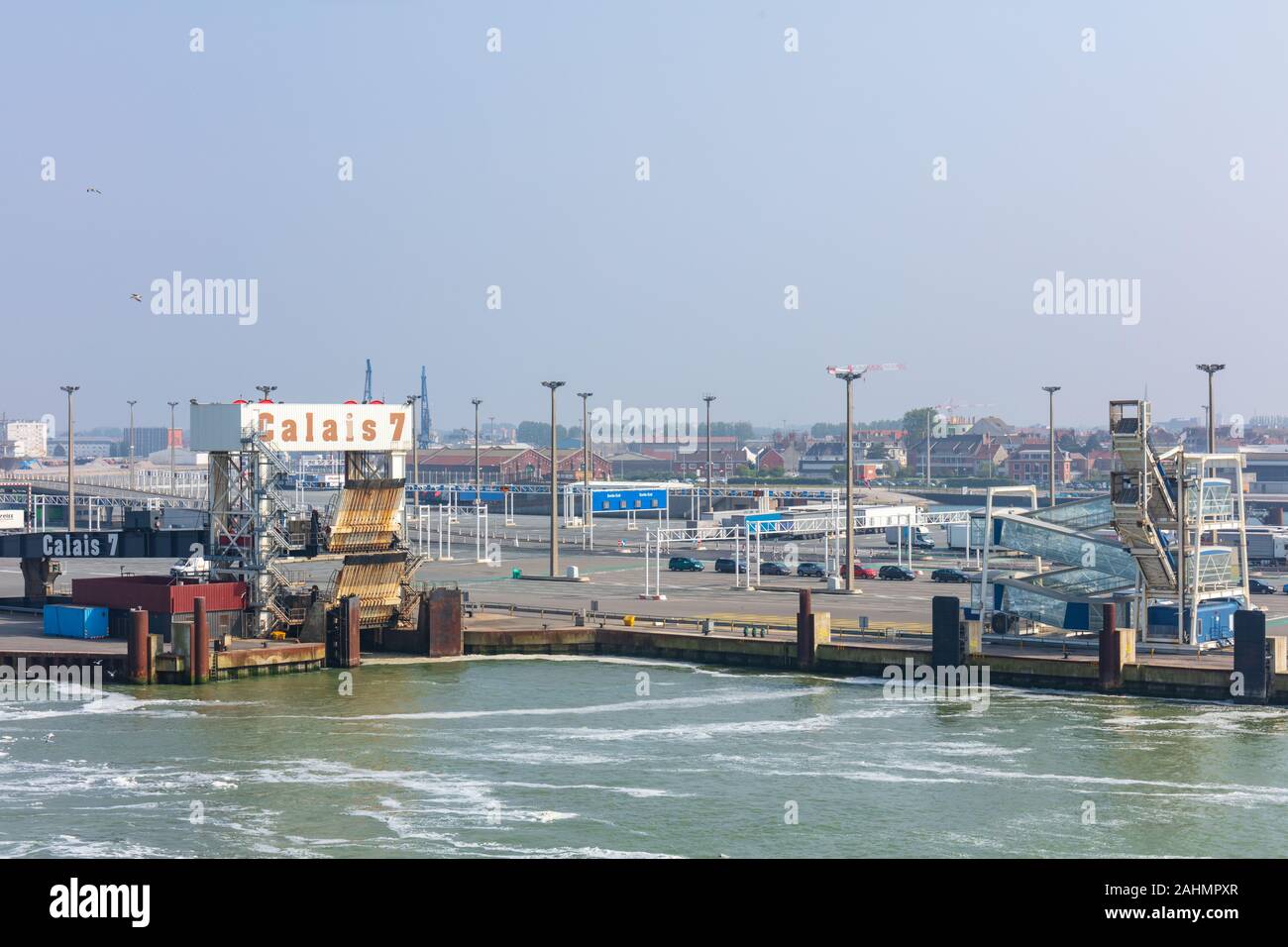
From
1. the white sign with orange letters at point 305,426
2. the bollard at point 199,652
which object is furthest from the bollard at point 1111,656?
the bollard at point 199,652

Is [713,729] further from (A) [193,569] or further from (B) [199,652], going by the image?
(A) [193,569]

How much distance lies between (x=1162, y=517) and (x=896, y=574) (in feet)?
118

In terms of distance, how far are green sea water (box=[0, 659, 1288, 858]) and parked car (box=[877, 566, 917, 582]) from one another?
119 feet

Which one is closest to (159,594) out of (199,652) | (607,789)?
(199,652)

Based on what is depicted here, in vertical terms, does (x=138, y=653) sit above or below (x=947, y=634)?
below

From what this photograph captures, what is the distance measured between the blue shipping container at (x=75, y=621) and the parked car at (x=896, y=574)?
49.2 m

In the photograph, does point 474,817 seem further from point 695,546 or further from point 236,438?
point 695,546

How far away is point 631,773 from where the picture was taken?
47.8 m

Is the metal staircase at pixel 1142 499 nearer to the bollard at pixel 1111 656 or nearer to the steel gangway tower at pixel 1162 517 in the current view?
the steel gangway tower at pixel 1162 517

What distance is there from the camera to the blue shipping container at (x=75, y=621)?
229 feet

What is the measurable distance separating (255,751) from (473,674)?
17143 millimetres

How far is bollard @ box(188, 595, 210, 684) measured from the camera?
6288 cm

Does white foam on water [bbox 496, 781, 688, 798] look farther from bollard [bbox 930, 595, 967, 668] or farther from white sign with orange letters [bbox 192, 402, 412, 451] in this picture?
white sign with orange letters [bbox 192, 402, 412, 451]
